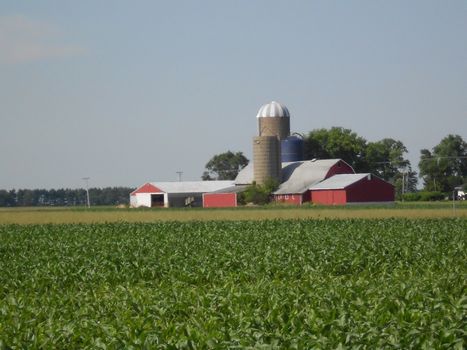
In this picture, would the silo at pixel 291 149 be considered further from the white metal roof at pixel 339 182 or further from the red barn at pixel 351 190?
the red barn at pixel 351 190

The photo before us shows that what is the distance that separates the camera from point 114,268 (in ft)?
78.0

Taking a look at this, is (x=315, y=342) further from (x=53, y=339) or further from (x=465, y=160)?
(x=465, y=160)

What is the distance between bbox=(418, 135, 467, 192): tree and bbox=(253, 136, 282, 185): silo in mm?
28608

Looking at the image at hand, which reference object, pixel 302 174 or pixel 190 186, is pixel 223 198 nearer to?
pixel 302 174

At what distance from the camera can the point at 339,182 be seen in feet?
279

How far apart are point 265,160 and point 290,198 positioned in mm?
6876

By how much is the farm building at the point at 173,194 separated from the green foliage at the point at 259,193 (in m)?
11.8

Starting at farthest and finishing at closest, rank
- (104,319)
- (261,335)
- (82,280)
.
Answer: (82,280), (104,319), (261,335)

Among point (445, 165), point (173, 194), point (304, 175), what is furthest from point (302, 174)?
point (445, 165)

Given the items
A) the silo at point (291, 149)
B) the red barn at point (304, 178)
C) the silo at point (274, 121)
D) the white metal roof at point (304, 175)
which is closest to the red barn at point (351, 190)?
the red barn at point (304, 178)

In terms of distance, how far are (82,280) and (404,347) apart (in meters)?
13.1

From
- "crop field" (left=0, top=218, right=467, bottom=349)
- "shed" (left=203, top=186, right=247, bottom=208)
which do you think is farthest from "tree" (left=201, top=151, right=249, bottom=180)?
"crop field" (left=0, top=218, right=467, bottom=349)

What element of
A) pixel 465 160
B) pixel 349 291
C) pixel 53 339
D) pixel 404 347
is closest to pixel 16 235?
pixel 349 291

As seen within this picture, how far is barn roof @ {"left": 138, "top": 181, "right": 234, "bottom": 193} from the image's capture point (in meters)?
105
